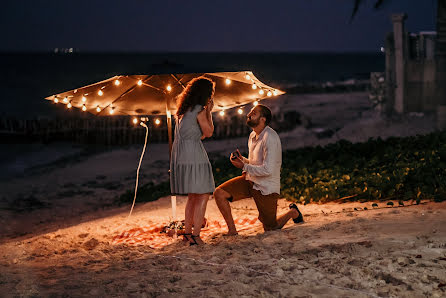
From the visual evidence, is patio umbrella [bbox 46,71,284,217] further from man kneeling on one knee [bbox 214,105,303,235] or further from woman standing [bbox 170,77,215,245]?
woman standing [bbox 170,77,215,245]

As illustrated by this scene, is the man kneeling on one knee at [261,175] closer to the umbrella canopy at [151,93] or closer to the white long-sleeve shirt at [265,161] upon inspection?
the white long-sleeve shirt at [265,161]

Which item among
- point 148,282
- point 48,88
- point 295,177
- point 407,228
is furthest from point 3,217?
point 48,88

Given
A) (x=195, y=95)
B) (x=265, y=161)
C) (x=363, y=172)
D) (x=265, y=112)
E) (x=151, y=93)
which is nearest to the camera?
(x=195, y=95)

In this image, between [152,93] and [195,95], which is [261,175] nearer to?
[195,95]

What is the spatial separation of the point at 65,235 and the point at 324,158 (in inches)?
226

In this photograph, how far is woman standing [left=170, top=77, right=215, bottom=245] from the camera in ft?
19.0

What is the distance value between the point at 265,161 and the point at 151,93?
2.34 metres

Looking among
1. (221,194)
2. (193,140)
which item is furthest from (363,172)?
(193,140)

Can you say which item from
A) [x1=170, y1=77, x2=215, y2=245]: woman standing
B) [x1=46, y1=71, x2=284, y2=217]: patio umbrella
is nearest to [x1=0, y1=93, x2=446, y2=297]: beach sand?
[x1=170, y1=77, x2=215, y2=245]: woman standing

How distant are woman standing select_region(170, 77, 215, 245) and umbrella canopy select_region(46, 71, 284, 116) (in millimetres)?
944

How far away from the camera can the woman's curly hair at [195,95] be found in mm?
5770

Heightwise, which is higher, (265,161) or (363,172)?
(265,161)

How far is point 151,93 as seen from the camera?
24.4 feet

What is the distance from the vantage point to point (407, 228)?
566 centimetres
